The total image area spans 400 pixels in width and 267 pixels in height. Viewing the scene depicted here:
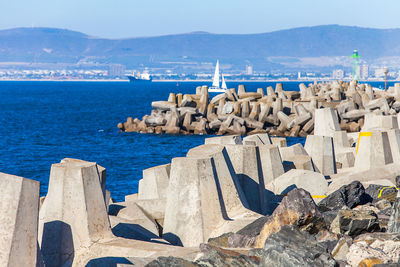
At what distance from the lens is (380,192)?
32.8ft

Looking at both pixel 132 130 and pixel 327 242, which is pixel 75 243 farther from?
pixel 132 130

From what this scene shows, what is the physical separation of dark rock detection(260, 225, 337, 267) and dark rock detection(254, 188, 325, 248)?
2.17 ft

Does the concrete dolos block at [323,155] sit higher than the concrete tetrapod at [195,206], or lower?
lower

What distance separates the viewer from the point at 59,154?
28734mm

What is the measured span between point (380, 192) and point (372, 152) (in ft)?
8.44

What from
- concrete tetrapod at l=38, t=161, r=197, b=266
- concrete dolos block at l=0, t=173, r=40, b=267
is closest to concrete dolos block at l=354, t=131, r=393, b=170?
concrete tetrapod at l=38, t=161, r=197, b=266

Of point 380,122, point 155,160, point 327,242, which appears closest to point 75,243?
point 327,242

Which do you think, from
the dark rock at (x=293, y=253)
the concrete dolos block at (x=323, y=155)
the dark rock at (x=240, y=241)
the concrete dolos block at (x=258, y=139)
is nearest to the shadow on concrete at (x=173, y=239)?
the dark rock at (x=240, y=241)

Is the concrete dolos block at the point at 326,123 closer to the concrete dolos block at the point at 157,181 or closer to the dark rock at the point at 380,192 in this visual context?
the dark rock at the point at 380,192

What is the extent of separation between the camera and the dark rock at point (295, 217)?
671cm

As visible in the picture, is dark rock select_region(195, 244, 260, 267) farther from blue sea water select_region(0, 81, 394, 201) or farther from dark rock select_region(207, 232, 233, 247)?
blue sea water select_region(0, 81, 394, 201)

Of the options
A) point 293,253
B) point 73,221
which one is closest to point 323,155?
Answer: point 73,221

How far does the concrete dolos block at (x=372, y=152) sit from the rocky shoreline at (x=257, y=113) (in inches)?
706

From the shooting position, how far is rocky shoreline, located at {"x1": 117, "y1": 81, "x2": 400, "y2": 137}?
3147 cm
